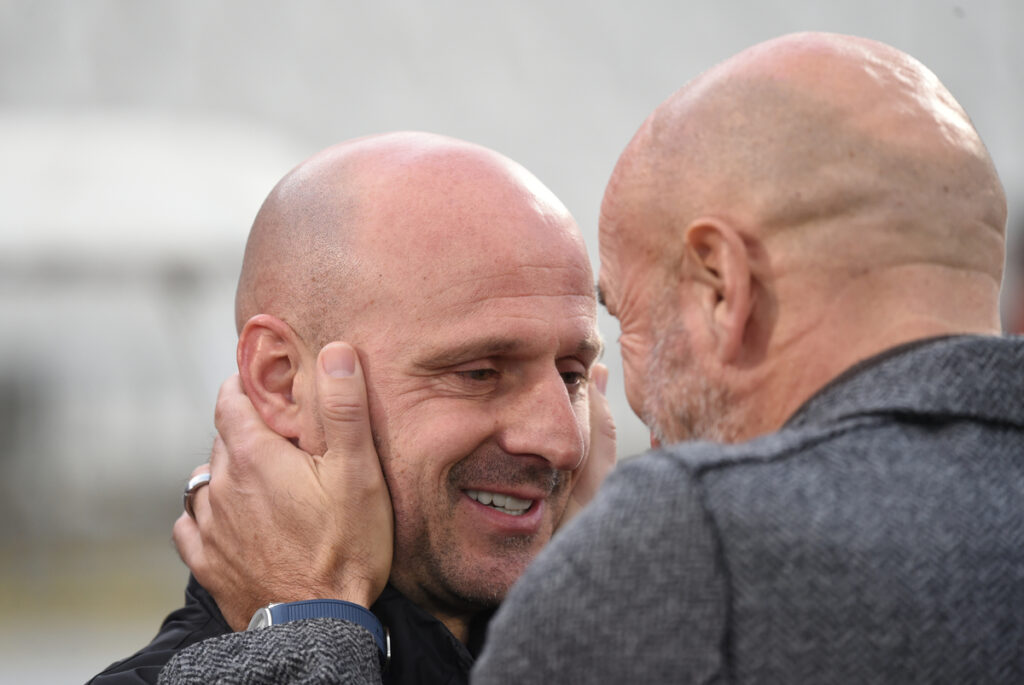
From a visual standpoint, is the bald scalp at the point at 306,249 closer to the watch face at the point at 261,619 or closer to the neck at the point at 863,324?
the watch face at the point at 261,619

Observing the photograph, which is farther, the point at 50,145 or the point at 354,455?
the point at 50,145

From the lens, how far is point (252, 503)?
8.28 feet

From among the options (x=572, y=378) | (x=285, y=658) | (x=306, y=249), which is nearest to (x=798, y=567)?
(x=285, y=658)

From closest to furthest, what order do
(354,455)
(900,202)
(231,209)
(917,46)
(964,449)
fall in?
(964,449) → (900,202) → (354,455) → (917,46) → (231,209)

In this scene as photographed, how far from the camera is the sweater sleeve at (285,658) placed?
2.04 meters

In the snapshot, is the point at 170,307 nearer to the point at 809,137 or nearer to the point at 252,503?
the point at 252,503

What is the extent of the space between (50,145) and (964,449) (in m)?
11.7

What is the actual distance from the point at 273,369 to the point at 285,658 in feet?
→ 2.65

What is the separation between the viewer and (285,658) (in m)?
2.05

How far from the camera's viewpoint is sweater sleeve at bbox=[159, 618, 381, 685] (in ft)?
6.68

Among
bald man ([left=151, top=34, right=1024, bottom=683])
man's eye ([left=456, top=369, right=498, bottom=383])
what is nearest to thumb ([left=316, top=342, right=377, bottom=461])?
man's eye ([left=456, top=369, right=498, bottom=383])

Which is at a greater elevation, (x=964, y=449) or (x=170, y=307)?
(x=964, y=449)

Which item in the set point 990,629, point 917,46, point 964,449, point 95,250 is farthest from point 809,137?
point 95,250

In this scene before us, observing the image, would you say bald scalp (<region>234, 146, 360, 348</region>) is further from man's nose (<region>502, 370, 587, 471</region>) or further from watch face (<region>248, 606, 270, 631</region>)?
watch face (<region>248, 606, 270, 631</region>)
